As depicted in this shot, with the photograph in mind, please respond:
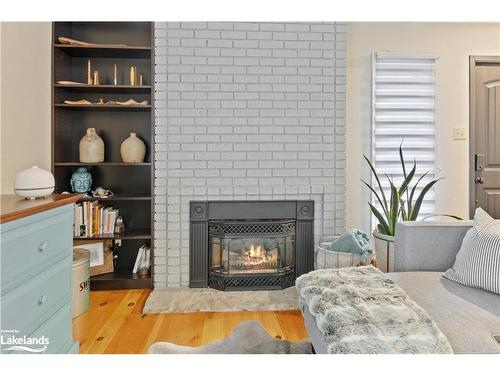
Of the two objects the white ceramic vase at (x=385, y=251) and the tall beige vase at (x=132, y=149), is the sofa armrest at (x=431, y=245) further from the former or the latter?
the tall beige vase at (x=132, y=149)

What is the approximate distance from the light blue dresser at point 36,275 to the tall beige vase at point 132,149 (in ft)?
4.16

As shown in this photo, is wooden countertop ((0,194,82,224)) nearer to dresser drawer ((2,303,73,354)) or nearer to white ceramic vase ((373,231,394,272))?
dresser drawer ((2,303,73,354))

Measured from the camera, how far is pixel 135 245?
3322mm

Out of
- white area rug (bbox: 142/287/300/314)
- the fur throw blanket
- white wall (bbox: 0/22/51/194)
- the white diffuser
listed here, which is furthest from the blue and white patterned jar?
the fur throw blanket

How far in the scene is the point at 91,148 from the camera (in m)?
3.03

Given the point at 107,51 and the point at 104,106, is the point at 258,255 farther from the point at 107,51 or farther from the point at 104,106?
the point at 107,51

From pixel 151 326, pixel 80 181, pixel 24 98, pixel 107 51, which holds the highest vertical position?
pixel 107 51

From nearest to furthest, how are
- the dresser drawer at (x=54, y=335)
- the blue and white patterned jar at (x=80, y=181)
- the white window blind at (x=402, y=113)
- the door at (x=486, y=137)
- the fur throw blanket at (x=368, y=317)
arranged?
the fur throw blanket at (x=368, y=317) → the dresser drawer at (x=54, y=335) → the blue and white patterned jar at (x=80, y=181) → the white window blind at (x=402, y=113) → the door at (x=486, y=137)

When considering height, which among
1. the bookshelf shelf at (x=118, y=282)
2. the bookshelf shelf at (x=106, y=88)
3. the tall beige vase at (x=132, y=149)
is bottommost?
the bookshelf shelf at (x=118, y=282)

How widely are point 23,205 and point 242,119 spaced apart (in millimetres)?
1860

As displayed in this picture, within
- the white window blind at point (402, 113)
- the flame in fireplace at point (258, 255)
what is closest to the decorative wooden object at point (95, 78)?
the flame in fireplace at point (258, 255)

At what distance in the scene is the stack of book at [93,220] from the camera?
9.77 ft

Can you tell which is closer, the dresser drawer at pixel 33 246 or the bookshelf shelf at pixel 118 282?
the dresser drawer at pixel 33 246

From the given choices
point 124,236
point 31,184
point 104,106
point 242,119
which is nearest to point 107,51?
point 104,106
